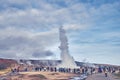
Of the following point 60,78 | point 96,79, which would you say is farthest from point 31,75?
point 96,79

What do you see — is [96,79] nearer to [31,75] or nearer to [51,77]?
[51,77]

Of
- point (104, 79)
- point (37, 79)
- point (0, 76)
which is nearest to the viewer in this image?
point (104, 79)

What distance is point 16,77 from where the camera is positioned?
619 feet

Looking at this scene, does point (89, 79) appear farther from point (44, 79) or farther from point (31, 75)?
point (31, 75)

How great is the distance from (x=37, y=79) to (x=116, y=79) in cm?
5259

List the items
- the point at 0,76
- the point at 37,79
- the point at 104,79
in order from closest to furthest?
the point at 104,79 < the point at 37,79 < the point at 0,76

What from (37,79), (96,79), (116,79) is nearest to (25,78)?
(37,79)

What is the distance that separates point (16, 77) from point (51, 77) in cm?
2477

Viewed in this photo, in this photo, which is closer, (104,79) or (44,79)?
(104,79)

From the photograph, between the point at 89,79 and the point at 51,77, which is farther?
the point at 51,77

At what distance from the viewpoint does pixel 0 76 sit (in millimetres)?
198125

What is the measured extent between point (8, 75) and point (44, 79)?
32348 millimetres

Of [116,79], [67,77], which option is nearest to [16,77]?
[67,77]

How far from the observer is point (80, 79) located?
573ft
